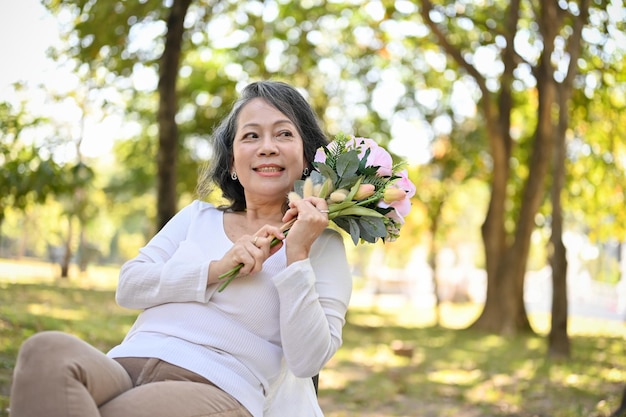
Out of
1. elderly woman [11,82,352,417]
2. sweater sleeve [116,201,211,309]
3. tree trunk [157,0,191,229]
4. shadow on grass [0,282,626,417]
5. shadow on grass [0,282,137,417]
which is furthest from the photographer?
tree trunk [157,0,191,229]

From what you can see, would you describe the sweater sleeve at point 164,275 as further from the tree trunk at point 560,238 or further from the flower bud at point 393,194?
the tree trunk at point 560,238

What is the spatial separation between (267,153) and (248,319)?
0.56 metres

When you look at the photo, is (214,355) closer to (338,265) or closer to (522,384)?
(338,265)

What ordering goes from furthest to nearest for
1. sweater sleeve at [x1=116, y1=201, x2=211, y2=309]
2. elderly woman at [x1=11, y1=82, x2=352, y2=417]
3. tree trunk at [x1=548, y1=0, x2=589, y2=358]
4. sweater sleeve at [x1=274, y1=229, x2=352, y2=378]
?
tree trunk at [x1=548, y1=0, x2=589, y2=358]
sweater sleeve at [x1=116, y1=201, x2=211, y2=309]
sweater sleeve at [x1=274, y1=229, x2=352, y2=378]
elderly woman at [x1=11, y1=82, x2=352, y2=417]

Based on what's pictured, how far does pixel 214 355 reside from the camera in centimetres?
232

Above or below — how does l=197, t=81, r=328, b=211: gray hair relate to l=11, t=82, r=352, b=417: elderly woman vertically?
above

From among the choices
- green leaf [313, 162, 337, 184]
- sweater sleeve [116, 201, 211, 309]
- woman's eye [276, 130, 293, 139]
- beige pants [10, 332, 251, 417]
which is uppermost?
woman's eye [276, 130, 293, 139]

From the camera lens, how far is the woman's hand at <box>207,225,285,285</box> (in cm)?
234

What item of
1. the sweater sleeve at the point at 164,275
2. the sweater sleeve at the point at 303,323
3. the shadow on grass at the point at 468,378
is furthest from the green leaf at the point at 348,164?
the shadow on grass at the point at 468,378

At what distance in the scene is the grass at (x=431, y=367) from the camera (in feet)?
20.8

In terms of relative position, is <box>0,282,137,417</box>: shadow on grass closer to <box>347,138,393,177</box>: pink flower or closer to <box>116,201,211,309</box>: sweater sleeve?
<box>116,201,211,309</box>: sweater sleeve

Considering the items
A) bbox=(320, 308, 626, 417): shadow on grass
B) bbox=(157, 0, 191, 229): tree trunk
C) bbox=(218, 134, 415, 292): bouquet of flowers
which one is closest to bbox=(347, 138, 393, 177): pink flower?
bbox=(218, 134, 415, 292): bouquet of flowers

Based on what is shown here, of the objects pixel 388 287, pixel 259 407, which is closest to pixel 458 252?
pixel 388 287

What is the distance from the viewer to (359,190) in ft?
8.14
